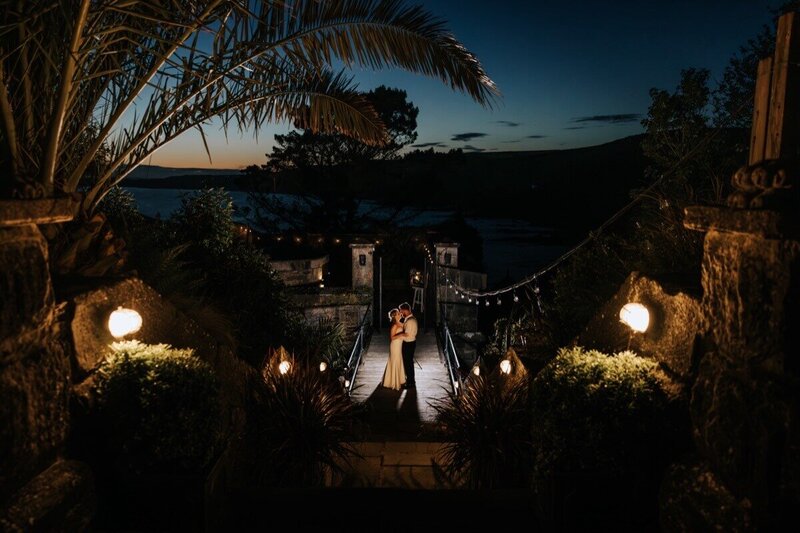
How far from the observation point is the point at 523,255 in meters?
49.2

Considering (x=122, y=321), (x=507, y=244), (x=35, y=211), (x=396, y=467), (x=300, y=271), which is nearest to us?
(x=35, y=211)

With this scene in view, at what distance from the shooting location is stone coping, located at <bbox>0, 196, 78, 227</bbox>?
346cm

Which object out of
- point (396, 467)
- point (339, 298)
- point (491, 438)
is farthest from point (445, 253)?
point (491, 438)

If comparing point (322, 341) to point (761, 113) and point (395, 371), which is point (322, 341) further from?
point (761, 113)

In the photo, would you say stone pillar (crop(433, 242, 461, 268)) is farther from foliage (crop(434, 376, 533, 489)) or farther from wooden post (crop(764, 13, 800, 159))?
wooden post (crop(764, 13, 800, 159))

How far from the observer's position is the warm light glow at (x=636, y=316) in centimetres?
470

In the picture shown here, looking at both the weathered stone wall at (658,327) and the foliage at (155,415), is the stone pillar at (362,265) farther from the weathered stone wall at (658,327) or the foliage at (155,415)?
the foliage at (155,415)

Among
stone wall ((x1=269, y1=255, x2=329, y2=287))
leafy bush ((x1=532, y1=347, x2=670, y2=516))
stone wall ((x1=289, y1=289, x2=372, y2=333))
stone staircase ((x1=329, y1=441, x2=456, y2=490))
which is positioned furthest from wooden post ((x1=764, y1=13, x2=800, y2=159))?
stone wall ((x1=269, y1=255, x2=329, y2=287))

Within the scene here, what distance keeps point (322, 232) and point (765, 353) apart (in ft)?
65.7

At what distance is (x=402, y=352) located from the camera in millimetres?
9188

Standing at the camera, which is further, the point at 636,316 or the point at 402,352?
the point at 402,352

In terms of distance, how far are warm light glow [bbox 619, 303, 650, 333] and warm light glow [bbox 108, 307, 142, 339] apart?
11.9ft

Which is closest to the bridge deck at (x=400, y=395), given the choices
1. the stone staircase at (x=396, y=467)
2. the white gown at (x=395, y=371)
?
the white gown at (x=395, y=371)

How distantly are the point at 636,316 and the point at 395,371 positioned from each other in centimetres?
507
